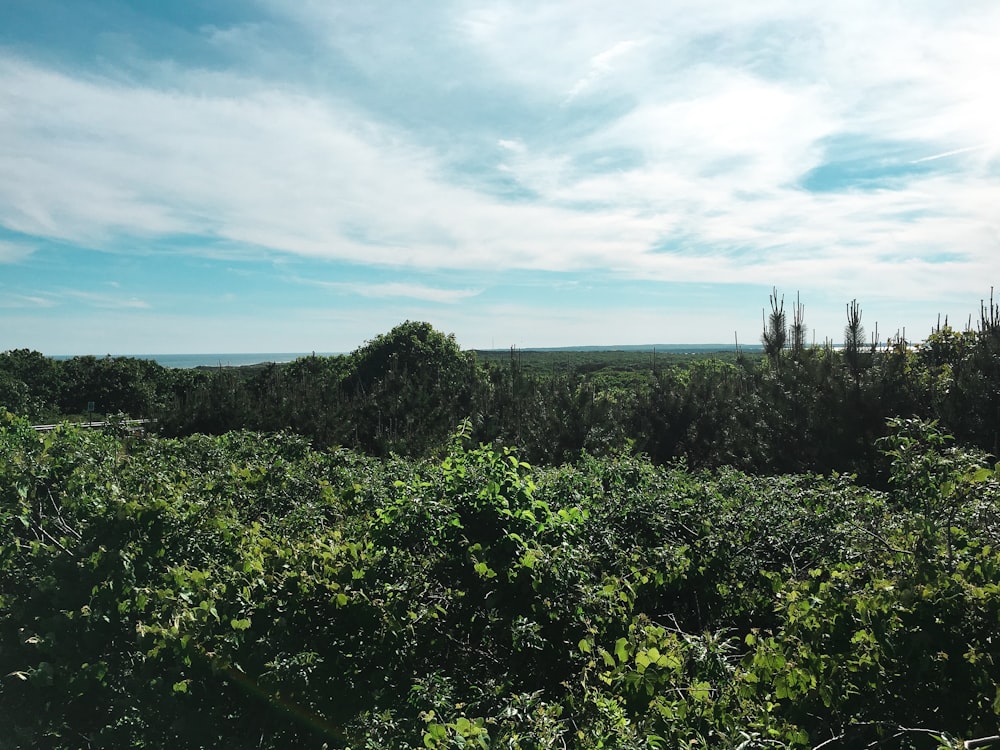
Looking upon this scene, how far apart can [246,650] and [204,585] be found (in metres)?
0.77

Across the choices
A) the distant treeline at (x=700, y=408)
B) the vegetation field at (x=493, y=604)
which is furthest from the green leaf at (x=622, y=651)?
the distant treeline at (x=700, y=408)

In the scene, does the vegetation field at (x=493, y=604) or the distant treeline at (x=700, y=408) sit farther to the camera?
the distant treeline at (x=700, y=408)

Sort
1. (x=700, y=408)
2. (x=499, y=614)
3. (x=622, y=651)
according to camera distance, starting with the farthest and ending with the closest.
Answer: (x=700, y=408) < (x=499, y=614) < (x=622, y=651)

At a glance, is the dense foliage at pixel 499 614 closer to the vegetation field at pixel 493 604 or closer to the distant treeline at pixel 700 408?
the vegetation field at pixel 493 604

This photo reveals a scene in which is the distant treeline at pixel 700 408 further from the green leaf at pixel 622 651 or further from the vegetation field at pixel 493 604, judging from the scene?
the green leaf at pixel 622 651

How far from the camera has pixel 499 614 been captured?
3.62 metres

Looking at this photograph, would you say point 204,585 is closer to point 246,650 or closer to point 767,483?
point 246,650

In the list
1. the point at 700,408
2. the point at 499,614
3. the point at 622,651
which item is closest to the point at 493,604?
the point at 499,614

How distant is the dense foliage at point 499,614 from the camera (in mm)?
2842

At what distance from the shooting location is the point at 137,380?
53.9 metres

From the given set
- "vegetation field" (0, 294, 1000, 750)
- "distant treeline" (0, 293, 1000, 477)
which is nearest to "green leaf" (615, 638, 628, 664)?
"vegetation field" (0, 294, 1000, 750)

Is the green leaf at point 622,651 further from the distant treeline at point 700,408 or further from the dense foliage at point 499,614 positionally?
the distant treeline at point 700,408

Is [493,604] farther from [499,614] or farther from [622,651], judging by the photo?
[622,651]

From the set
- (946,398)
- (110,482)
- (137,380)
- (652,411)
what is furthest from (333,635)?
(137,380)
